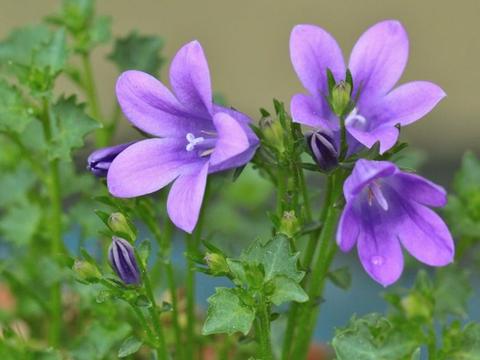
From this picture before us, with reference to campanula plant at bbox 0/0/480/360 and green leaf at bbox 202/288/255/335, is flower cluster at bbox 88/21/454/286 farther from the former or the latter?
green leaf at bbox 202/288/255/335

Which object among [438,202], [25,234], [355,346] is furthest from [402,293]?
[25,234]

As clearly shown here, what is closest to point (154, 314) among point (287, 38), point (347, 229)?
point (347, 229)

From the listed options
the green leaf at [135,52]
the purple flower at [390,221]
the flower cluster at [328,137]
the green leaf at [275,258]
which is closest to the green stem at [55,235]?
the green leaf at [135,52]

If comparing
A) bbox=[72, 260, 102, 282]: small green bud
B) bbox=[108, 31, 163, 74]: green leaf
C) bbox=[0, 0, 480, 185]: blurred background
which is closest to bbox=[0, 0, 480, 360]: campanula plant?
bbox=[72, 260, 102, 282]: small green bud

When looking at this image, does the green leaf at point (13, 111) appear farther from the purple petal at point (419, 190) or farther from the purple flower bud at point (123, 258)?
the purple petal at point (419, 190)

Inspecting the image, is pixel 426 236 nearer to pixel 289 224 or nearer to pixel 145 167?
pixel 289 224

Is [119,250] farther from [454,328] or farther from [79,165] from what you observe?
[79,165]
